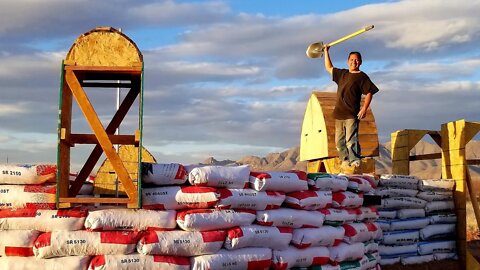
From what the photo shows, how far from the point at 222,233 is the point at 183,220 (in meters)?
0.45

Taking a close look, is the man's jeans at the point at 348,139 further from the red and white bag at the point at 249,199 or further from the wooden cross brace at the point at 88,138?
the wooden cross brace at the point at 88,138

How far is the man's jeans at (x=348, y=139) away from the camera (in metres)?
9.48

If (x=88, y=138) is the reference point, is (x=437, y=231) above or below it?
below

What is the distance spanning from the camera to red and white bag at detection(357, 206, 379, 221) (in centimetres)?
870

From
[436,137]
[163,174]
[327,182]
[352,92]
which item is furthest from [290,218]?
[436,137]

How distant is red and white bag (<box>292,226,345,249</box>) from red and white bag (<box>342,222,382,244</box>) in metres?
0.20

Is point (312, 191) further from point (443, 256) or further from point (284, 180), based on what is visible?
point (443, 256)

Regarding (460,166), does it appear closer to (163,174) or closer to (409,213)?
(409,213)

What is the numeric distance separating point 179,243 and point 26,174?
5.57 feet

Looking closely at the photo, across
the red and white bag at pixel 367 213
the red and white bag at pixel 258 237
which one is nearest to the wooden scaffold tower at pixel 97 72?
the red and white bag at pixel 258 237

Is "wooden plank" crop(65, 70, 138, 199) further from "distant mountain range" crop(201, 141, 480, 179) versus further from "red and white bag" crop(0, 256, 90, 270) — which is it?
"distant mountain range" crop(201, 141, 480, 179)

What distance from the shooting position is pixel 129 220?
21.1 ft

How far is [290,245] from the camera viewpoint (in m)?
7.43

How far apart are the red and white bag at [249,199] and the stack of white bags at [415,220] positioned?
9.12 feet
